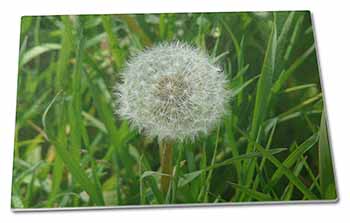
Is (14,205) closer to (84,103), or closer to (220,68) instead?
(84,103)

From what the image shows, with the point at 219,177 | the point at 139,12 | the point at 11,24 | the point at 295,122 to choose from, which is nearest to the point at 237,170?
the point at 219,177

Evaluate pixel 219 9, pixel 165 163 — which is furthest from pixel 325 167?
pixel 219 9

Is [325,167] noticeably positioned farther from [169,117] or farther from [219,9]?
[219,9]

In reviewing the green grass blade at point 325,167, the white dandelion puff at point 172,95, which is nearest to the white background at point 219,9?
the green grass blade at point 325,167

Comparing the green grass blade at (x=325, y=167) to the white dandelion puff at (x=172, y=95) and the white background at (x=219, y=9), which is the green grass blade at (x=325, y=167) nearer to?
the white background at (x=219, y=9)

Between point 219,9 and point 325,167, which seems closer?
point 325,167

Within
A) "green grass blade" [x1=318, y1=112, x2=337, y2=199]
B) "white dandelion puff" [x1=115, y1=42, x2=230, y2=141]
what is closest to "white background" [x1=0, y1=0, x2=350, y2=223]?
"green grass blade" [x1=318, y1=112, x2=337, y2=199]
